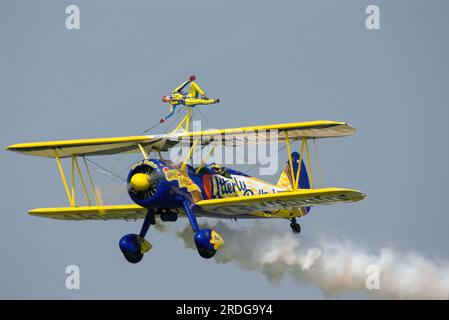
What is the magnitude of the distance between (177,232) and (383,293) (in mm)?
5923

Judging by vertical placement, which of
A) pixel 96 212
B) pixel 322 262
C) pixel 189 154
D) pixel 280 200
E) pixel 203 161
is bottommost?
pixel 322 262

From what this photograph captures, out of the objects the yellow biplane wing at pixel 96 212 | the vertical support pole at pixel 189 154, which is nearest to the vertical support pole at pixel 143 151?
the vertical support pole at pixel 189 154

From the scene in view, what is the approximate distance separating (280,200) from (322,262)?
15.3 ft

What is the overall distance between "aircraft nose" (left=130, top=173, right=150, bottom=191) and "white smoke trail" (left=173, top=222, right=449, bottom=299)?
3.92 metres

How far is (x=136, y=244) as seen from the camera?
26.1 m

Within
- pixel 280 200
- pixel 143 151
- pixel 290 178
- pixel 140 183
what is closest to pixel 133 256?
pixel 140 183

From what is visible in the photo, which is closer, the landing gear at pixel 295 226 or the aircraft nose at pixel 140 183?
the aircraft nose at pixel 140 183

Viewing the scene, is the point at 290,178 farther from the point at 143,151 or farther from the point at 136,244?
the point at 136,244

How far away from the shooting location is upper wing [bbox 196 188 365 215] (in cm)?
2442

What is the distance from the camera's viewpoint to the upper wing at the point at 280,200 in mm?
24422

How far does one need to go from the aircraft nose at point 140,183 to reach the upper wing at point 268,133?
173 cm

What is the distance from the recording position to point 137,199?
82.2ft

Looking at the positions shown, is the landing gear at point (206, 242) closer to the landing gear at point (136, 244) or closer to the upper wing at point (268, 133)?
the landing gear at point (136, 244)

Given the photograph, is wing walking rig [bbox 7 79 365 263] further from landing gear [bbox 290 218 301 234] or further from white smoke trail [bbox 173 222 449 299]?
white smoke trail [bbox 173 222 449 299]
